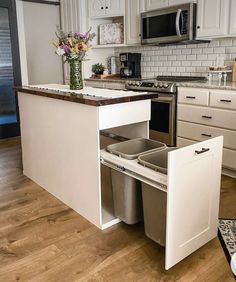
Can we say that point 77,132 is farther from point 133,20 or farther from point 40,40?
point 40,40

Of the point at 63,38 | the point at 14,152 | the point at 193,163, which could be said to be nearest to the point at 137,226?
the point at 193,163

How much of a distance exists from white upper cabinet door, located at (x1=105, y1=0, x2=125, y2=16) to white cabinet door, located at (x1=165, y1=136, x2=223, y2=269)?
3277 mm

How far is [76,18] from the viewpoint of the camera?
4.82 m

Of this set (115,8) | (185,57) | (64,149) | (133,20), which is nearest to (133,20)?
(133,20)

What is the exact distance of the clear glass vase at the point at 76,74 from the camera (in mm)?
2750

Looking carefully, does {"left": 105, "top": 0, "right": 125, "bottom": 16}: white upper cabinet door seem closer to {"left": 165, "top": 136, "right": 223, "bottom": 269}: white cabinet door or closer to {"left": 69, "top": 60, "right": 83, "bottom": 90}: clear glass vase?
{"left": 69, "top": 60, "right": 83, "bottom": 90}: clear glass vase

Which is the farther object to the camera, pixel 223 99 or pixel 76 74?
pixel 223 99

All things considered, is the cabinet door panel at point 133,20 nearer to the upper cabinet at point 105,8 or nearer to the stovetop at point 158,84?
the upper cabinet at point 105,8

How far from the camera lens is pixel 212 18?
3.42 metres

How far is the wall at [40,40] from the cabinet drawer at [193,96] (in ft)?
8.70

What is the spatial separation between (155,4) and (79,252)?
10.8ft

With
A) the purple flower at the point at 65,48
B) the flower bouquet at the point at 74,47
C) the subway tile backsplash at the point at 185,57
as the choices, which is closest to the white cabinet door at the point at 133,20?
the subway tile backsplash at the point at 185,57

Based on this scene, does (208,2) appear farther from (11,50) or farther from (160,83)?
(11,50)

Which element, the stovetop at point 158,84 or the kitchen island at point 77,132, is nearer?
the kitchen island at point 77,132
